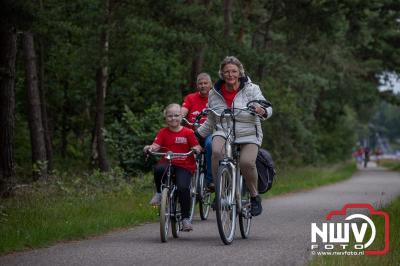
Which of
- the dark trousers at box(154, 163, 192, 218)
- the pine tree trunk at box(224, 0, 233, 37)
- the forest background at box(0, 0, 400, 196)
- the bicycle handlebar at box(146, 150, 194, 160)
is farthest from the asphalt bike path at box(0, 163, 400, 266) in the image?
the pine tree trunk at box(224, 0, 233, 37)

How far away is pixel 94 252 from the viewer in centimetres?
943

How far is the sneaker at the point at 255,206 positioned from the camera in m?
10.9

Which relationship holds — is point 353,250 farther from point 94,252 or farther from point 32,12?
point 32,12

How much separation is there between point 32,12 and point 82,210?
2.97m

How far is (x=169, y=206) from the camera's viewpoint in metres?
10.7

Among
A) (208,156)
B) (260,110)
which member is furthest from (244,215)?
(208,156)

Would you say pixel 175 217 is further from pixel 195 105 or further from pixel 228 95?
pixel 195 105

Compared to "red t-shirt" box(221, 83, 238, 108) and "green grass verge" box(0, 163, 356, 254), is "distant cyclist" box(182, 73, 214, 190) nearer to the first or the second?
"green grass verge" box(0, 163, 356, 254)

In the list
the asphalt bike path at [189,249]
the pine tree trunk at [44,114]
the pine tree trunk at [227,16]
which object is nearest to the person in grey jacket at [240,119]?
the asphalt bike path at [189,249]

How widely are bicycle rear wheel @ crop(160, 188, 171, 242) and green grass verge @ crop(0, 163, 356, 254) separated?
1.17 m

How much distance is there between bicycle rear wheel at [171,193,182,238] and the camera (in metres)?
10.9

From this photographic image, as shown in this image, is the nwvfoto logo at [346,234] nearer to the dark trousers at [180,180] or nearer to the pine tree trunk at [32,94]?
the dark trousers at [180,180]

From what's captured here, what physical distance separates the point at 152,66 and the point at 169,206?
2907 centimetres

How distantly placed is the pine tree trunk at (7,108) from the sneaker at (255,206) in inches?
285
